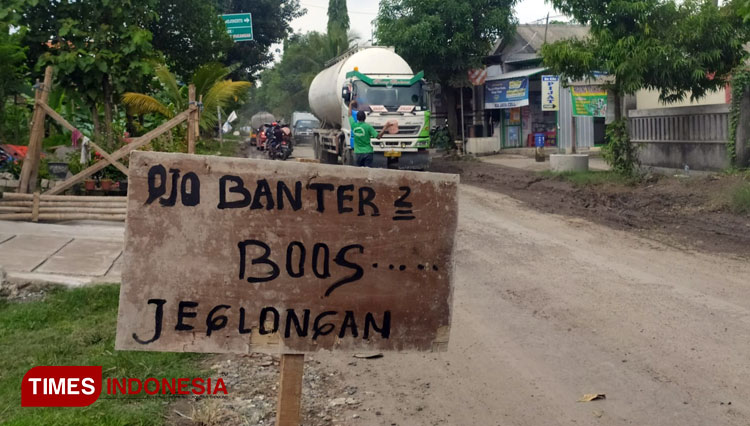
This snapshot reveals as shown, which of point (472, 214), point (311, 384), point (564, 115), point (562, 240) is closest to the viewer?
point (311, 384)

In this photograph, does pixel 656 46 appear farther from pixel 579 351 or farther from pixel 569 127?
pixel 569 127

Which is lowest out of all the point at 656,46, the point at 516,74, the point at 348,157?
the point at 348,157

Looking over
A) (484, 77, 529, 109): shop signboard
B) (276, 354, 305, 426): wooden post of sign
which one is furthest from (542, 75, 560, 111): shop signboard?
(276, 354, 305, 426): wooden post of sign

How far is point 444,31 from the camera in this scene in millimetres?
30516

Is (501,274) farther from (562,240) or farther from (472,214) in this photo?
(472,214)

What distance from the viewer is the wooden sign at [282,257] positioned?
11.4 feet

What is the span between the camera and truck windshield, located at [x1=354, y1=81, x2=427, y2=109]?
22.0 metres

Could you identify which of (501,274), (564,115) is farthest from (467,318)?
(564,115)

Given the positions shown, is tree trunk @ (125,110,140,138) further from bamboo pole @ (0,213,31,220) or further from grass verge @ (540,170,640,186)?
grass verge @ (540,170,640,186)

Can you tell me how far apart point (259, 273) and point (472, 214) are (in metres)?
11.3

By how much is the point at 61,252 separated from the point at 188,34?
16147mm

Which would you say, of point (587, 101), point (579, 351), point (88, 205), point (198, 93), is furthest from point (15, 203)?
point (587, 101)

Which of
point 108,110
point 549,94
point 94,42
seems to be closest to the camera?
point 94,42

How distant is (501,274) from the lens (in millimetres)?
9398
